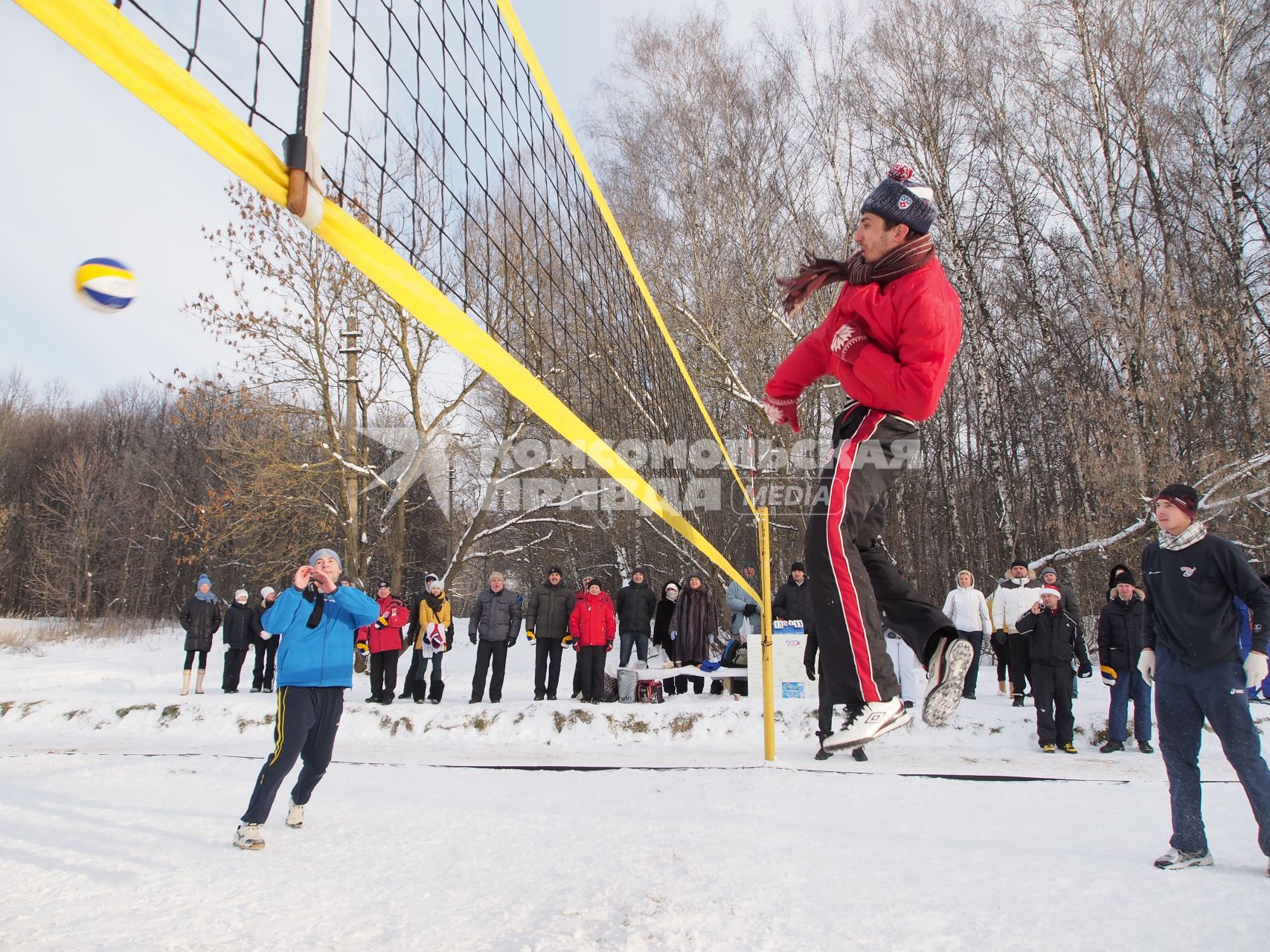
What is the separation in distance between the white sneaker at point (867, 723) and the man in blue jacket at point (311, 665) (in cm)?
322

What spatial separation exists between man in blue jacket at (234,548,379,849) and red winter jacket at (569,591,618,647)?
5.18 metres

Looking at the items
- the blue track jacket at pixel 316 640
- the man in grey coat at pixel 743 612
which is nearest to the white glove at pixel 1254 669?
the blue track jacket at pixel 316 640

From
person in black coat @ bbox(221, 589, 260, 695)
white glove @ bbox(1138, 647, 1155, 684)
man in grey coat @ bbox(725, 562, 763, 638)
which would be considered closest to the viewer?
white glove @ bbox(1138, 647, 1155, 684)

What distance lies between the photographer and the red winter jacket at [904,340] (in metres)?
2.50

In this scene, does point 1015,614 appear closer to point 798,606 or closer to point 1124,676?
point 1124,676

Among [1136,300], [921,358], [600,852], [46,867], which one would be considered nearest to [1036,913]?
[600,852]

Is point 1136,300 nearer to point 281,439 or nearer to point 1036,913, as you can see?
point 1036,913

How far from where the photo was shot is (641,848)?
4.31m

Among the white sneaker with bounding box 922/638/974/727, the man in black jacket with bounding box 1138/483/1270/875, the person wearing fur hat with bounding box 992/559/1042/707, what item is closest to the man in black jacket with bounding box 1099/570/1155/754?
the person wearing fur hat with bounding box 992/559/1042/707

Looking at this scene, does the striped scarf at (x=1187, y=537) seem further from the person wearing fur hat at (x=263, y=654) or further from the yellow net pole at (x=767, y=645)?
the person wearing fur hat at (x=263, y=654)

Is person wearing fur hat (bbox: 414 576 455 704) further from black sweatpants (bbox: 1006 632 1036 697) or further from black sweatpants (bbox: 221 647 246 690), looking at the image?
black sweatpants (bbox: 1006 632 1036 697)

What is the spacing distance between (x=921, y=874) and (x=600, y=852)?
1609 mm

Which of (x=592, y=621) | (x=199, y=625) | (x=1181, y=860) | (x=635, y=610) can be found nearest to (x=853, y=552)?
(x=1181, y=860)

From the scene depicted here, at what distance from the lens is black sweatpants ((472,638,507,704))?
33.7 ft
